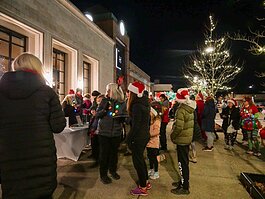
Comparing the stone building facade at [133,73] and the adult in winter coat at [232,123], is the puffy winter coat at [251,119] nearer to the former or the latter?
the adult in winter coat at [232,123]

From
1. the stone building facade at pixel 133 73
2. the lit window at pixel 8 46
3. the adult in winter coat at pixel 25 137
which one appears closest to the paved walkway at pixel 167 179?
the adult in winter coat at pixel 25 137

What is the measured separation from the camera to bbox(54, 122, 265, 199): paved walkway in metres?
4.01

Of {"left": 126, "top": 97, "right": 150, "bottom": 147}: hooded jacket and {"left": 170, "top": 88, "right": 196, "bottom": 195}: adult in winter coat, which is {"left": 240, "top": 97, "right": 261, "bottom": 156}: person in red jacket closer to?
{"left": 170, "top": 88, "right": 196, "bottom": 195}: adult in winter coat

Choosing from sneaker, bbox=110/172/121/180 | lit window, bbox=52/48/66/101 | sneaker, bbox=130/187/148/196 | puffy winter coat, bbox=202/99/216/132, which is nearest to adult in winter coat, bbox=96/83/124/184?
sneaker, bbox=110/172/121/180

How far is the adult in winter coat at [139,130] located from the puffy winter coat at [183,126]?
61 cm

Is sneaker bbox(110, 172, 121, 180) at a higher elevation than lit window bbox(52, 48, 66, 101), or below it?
below

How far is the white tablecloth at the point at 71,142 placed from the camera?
18.9 ft

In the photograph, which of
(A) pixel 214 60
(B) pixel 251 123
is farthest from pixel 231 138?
(A) pixel 214 60

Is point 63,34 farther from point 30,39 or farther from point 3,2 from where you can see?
point 3,2

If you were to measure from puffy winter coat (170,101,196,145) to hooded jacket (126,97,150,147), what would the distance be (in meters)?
0.61

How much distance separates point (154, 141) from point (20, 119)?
10.5 feet

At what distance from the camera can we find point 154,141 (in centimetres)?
463

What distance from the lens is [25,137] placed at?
186 cm

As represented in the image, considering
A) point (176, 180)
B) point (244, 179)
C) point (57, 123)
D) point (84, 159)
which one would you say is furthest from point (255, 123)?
point (57, 123)
